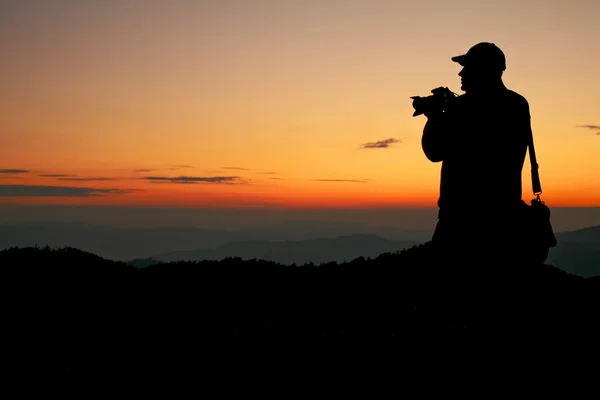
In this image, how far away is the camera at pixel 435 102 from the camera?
7.98m

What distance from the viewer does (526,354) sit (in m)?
7.79

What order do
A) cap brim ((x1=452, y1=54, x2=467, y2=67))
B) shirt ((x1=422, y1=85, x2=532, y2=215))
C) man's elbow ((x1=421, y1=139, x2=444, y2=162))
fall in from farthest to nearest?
cap brim ((x1=452, y1=54, x2=467, y2=67))
man's elbow ((x1=421, y1=139, x2=444, y2=162))
shirt ((x1=422, y1=85, x2=532, y2=215))

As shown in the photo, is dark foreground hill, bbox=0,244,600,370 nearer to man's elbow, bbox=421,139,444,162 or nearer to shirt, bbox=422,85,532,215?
shirt, bbox=422,85,532,215

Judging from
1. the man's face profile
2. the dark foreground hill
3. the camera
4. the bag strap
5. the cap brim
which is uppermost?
the cap brim

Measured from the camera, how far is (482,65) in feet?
25.6

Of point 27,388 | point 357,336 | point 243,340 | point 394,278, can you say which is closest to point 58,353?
point 27,388

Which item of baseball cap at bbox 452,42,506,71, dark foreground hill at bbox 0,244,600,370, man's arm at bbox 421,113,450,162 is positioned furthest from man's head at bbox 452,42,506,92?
dark foreground hill at bbox 0,244,600,370

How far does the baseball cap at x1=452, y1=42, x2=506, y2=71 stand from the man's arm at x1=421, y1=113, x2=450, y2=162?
796 millimetres

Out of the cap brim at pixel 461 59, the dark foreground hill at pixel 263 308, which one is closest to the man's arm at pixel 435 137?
the cap brim at pixel 461 59

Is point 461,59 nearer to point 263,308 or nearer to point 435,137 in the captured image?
point 435,137

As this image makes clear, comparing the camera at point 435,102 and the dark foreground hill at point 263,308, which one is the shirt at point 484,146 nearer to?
the camera at point 435,102

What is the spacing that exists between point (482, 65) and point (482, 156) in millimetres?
1202

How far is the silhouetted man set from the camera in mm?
7648

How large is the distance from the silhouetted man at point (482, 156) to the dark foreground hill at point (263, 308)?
43 cm
